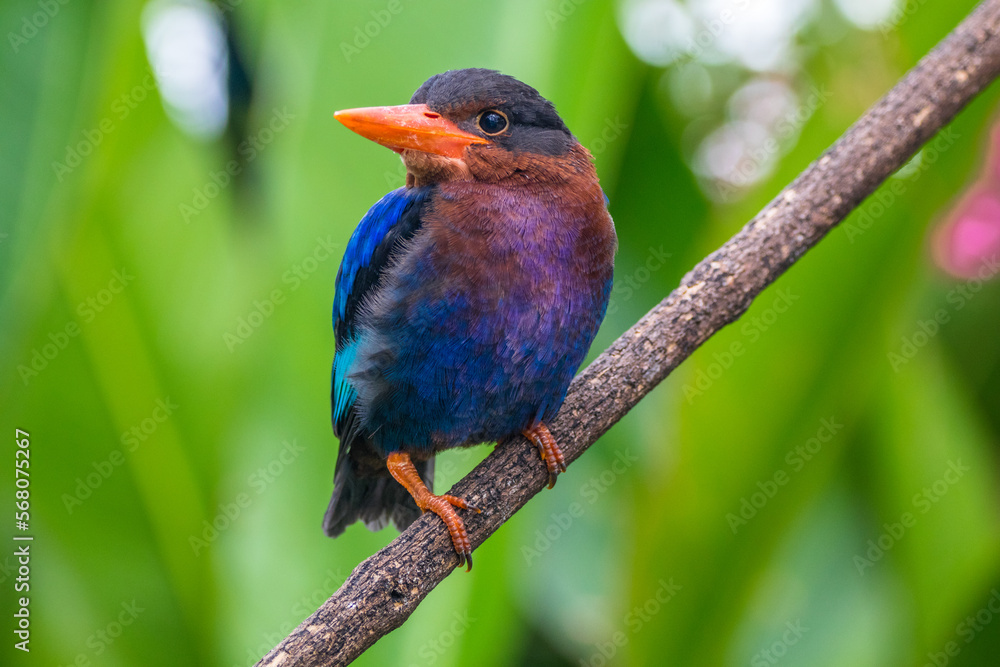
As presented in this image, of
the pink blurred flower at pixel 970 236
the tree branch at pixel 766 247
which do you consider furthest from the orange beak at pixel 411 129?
the pink blurred flower at pixel 970 236

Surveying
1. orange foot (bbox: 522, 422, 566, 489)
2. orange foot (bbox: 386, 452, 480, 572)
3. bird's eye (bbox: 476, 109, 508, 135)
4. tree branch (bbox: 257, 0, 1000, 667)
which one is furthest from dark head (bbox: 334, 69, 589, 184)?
orange foot (bbox: 386, 452, 480, 572)

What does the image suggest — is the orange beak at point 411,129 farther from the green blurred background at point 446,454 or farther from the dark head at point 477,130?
the green blurred background at point 446,454

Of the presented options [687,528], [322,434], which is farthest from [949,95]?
[322,434]

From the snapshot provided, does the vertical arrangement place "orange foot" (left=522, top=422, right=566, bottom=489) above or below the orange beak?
below

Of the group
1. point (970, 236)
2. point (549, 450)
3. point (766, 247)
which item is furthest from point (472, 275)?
point (970, 236)

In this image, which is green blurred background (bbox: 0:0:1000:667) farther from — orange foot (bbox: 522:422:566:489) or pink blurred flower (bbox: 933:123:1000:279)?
orange foot (bbox: 522:422:566:489)

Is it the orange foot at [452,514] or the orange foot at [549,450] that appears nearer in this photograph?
the orange foot at [452,514]
